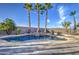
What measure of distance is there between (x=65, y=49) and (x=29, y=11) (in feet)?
1.69

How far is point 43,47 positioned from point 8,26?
41cm

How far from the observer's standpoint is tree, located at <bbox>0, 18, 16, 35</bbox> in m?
2.18

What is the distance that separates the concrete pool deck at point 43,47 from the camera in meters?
2.13

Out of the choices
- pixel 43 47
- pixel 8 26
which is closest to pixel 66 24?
pixel 43 47

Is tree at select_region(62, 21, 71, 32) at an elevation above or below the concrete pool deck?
above

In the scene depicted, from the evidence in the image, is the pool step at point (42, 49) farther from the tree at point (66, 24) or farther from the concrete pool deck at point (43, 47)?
the tree at point (66, 24)

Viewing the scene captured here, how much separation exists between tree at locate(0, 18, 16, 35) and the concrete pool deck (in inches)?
4.7

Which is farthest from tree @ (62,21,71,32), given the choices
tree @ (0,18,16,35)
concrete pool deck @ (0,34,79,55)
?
tree @ (0,18,16,35)

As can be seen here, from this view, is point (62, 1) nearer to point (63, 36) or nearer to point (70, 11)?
point (70, 11)

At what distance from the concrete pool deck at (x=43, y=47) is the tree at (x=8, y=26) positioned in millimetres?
120

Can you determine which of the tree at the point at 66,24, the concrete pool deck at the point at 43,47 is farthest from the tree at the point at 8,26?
the tree at the point at 66,24

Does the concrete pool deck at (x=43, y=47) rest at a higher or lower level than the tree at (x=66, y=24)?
lower

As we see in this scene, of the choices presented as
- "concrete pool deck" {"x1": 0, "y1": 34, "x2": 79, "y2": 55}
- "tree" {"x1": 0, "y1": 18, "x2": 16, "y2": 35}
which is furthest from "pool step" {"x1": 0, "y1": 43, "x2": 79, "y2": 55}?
"tree" {"x1": 0, "y1": 18, "x2": 16, "y2": 35}

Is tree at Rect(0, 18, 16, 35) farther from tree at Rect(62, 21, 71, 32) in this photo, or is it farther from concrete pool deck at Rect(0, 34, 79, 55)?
tree at Rect(62, 21, 71, 32)
